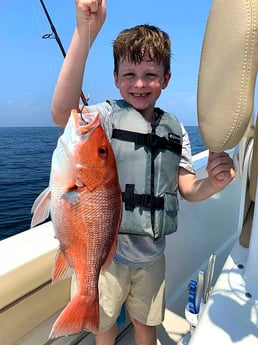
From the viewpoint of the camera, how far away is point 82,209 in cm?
113

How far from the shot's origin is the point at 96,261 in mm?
1202

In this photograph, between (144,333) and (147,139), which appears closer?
(147,139)

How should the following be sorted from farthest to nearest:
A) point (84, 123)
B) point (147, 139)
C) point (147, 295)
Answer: point (147, 295) → point (147, 139) → point (84, 123)

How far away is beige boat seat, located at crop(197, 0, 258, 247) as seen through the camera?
94 centimetres

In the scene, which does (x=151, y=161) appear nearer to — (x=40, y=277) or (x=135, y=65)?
(x=135, y=65)

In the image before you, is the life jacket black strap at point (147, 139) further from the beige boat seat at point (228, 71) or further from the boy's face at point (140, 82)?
the beige boat seat at point (228, 71)

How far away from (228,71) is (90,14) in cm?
54

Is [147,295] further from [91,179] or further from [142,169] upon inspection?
[91,179]

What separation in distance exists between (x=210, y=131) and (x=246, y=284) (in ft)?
2.23

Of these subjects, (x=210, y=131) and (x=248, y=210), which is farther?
(x=248, y=210)

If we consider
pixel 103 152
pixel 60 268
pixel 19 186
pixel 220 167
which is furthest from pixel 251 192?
pixel 19 186

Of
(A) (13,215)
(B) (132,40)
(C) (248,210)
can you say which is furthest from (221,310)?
(A) (13,215)

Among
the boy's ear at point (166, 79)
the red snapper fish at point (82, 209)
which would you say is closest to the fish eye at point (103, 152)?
the red snapper fish at point (82, 209)

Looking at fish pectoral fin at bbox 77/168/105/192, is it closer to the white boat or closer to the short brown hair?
the white boat
